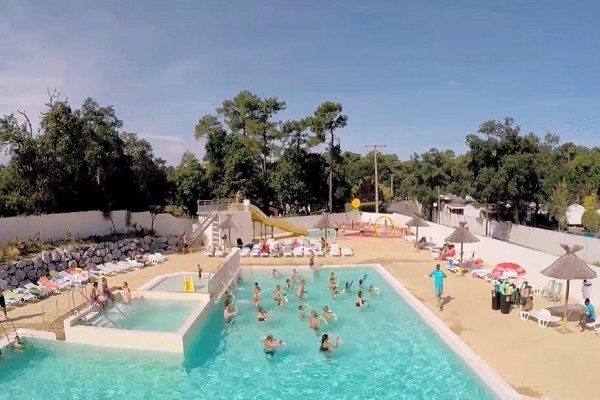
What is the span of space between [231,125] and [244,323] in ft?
101

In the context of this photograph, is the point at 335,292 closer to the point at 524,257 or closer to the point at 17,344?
the point at 524,257

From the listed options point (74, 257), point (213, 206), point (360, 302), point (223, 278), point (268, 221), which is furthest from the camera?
point (268, 221)

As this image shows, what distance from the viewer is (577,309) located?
519 inches

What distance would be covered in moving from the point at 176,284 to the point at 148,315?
13.8ft

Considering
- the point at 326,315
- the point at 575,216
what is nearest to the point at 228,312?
the point at 326,315

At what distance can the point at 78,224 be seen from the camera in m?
26.8

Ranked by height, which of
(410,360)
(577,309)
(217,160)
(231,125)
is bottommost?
(410,360)

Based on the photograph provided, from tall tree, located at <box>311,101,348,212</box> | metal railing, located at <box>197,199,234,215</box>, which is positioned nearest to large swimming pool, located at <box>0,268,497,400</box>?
metal railing, located at <box>197,199,234,215</box>

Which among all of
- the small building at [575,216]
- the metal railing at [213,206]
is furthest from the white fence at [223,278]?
the small building at [575,216]

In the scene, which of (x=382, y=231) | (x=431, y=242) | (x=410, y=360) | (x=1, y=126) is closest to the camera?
(x=410, y=360)

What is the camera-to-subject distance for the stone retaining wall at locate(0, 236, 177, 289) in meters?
18.7

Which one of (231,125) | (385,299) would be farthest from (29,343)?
(231,125)

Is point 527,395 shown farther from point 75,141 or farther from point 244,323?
point 75,141

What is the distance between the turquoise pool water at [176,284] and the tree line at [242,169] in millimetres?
10381
